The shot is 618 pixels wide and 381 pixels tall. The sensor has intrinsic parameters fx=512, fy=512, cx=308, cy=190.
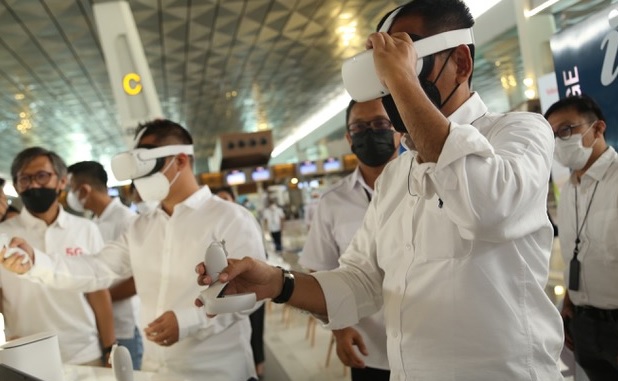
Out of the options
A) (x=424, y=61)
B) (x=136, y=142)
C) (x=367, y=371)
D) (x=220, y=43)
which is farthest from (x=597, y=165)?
(x=220, y=43)

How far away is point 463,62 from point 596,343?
1784 mm

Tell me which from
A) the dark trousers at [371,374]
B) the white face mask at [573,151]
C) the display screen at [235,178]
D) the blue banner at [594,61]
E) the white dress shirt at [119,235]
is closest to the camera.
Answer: the dark trousers at [371,374]

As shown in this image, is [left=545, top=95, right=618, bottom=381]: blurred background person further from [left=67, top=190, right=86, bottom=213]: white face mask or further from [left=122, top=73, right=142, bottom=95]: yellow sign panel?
[left=122, top=73, right=142, bottom=95]: yellow sign panel

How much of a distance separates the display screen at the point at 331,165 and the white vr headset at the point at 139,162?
12.5 metres

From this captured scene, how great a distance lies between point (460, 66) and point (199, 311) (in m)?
1.24

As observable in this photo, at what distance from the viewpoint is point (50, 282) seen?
82.9 inches

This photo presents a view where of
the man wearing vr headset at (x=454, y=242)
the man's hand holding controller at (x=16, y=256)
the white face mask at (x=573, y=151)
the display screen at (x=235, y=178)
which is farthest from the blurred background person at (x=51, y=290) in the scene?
the display screen at (x=235, y=178)

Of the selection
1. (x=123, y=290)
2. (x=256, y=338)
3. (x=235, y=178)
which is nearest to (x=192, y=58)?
(x=235, y=178)

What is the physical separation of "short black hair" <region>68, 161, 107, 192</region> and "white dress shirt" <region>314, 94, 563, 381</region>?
292 cm

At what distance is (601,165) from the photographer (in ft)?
8.31

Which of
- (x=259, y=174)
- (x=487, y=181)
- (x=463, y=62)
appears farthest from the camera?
(x=259, y=174)

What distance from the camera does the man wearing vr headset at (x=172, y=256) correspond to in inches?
79.7

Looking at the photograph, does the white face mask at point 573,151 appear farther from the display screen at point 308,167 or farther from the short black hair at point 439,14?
the display screen at point 308,167

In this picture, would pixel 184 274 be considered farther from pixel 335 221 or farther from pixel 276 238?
pixel 276 238
